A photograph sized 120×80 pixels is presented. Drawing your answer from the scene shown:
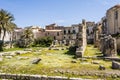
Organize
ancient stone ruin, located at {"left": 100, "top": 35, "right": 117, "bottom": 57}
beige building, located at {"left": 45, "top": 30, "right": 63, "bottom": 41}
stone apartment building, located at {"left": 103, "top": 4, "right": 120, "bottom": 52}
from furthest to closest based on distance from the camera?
beige building, located at {"left": 45, "top": 30, "right": 63, "bottom": 41}
stone apartment building, located at {"left": 103, "top": 4, "right": 120, "bottom": 52}
ancient stone ruin, located at {"left": 100, "top": 35, "right": 117, "bottom": 57}

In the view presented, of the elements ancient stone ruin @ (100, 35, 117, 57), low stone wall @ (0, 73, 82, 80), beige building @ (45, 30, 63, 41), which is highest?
beige building @ (45, 30, 63, 41)

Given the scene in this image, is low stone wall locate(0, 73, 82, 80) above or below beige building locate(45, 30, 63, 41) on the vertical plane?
below

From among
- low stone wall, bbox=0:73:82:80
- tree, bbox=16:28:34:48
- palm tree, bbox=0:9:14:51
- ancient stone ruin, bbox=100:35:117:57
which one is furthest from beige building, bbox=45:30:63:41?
low stone wall, bbox=0:73:82:80

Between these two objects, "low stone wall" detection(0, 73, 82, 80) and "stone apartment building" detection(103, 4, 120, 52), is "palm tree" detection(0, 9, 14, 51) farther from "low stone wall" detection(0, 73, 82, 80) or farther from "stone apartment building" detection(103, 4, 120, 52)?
"low stone wall" detection(0, 73, 82, 80)

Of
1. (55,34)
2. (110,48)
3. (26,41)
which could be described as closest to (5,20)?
(26,41)

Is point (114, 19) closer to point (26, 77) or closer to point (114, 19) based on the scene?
point (114, 19)

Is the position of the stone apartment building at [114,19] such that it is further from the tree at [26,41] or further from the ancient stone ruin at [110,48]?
the ancient stone ruin at [110,48]

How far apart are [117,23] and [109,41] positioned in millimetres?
27916

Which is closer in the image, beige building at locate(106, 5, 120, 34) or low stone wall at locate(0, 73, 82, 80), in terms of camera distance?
low stone wall at locate(0, 73, 82, 80)

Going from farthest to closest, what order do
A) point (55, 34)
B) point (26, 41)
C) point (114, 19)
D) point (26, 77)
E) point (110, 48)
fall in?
point (55, 34) → point (26, 41) → point (114, 19) → point (110, 48) → point (26, 77)

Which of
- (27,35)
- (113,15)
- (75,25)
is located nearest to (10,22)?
(27,35)

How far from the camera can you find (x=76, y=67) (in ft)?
64.6

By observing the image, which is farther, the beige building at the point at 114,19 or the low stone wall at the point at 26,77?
the beige building at the point at 114,19

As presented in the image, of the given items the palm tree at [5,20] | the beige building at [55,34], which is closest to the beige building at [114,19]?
the palm tree at [5,20]
